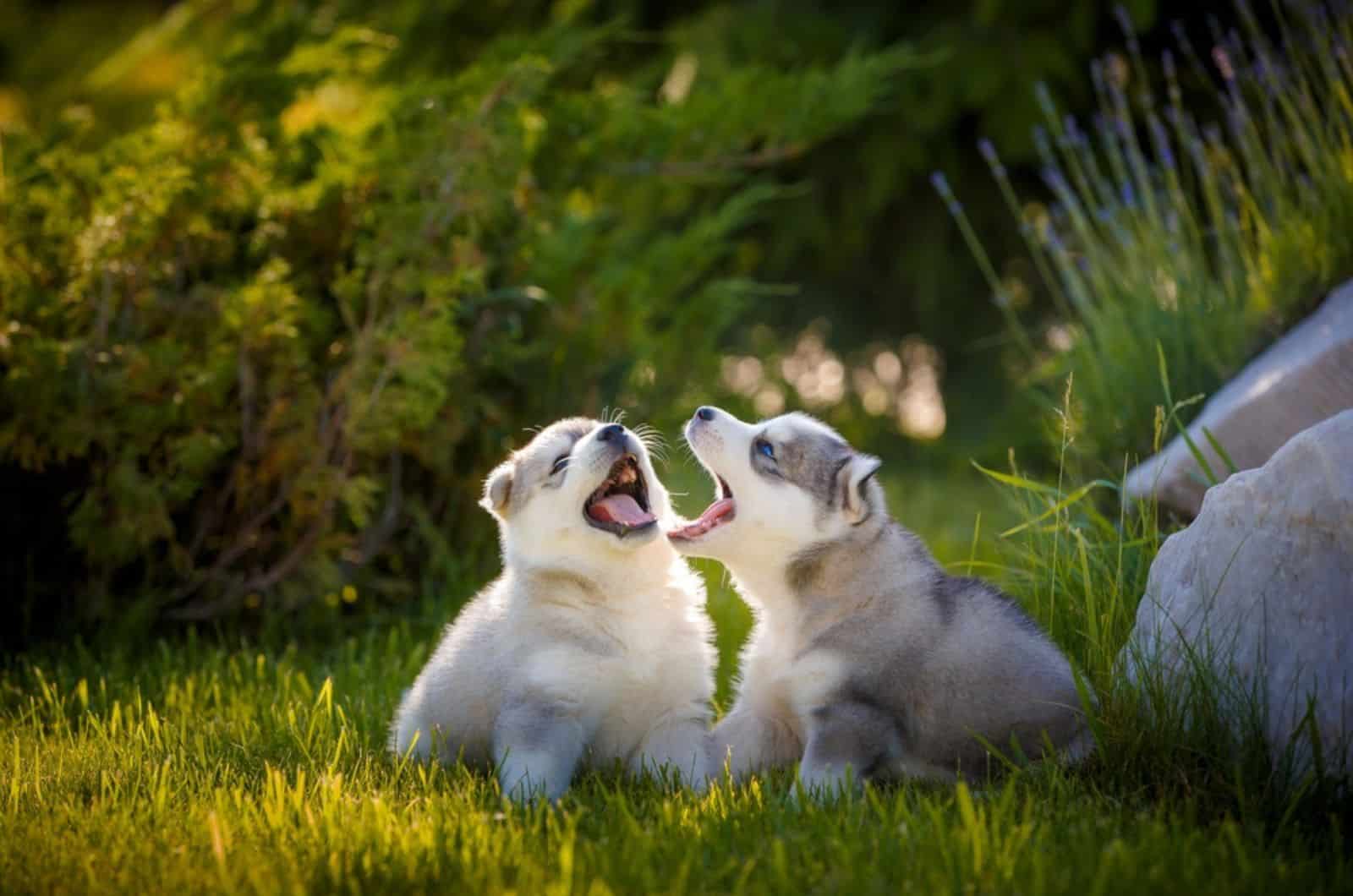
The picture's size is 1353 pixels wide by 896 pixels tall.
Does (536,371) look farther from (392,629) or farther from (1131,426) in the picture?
(1131,426)

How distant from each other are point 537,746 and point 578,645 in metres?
0.36

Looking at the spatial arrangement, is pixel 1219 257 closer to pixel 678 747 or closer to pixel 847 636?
pixel 847 636

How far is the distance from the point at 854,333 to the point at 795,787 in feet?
27.0

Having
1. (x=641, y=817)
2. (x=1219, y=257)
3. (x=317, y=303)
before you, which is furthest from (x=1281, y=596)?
(x=317, y=303)

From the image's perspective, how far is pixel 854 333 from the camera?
1159 cm

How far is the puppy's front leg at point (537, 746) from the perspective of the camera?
12.5ft

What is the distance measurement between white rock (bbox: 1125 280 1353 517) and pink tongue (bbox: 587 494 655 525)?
5.19ft

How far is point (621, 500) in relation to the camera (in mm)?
4516

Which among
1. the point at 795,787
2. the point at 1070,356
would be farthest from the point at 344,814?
the point at 1070,356

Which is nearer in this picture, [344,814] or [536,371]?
[344,814]

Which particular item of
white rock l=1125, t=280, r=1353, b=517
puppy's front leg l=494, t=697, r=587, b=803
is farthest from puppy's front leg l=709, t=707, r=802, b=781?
white rock l=1125, t=280, r=1353, b=517

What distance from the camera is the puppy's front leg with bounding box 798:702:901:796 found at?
3768mm

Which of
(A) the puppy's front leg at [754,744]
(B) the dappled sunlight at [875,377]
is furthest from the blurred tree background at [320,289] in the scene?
(B) the dappled sunlight at [875,377]

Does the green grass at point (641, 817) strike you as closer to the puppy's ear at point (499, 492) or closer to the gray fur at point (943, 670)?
the gray fur at point (943, 670)
